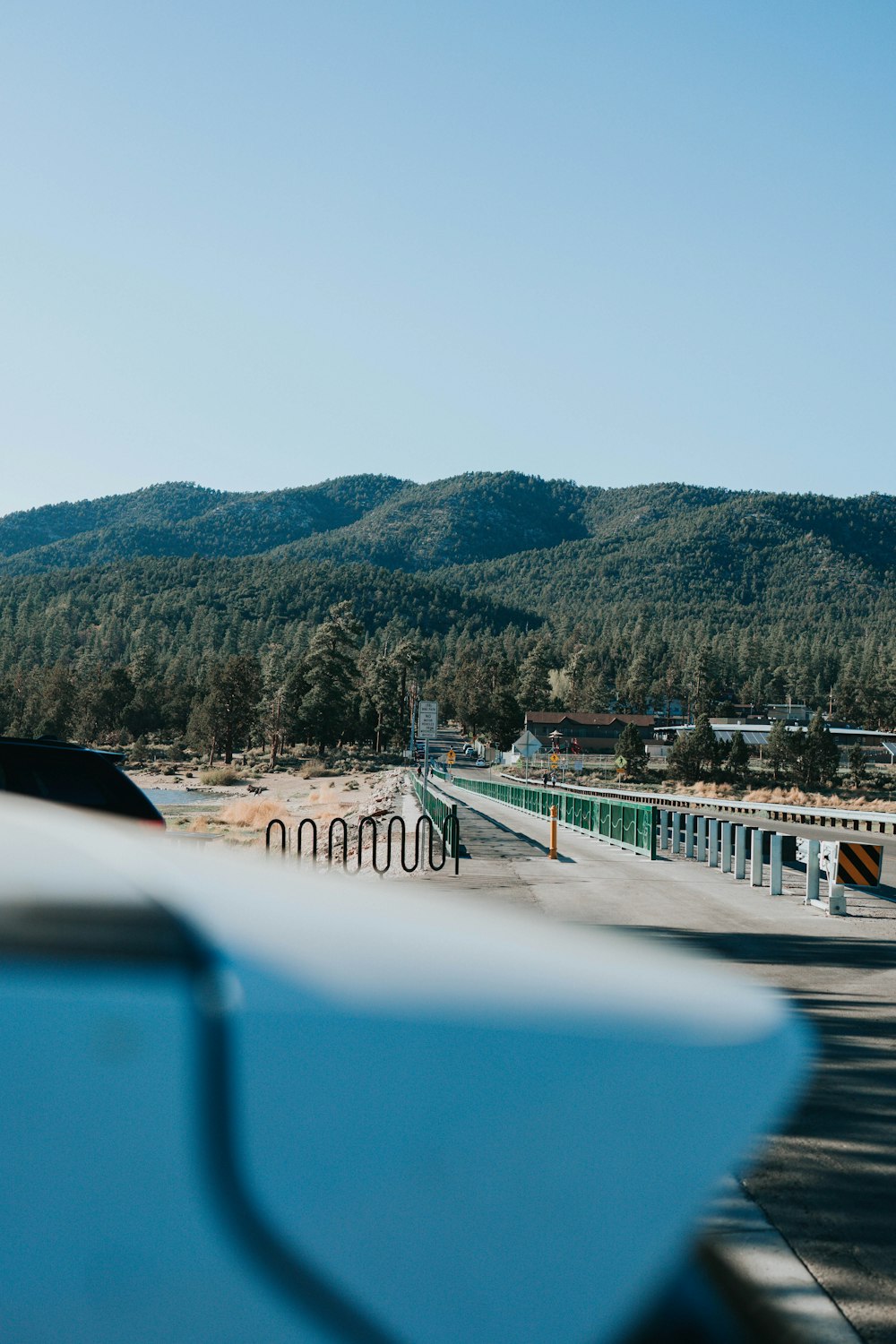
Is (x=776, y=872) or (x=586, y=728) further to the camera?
(x=586, y=728)

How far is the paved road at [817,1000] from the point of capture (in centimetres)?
425

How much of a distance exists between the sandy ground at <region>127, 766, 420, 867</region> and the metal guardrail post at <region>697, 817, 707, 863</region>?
6.71 m

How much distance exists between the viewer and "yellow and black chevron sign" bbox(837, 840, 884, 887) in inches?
591

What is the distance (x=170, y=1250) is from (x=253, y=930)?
317 mm

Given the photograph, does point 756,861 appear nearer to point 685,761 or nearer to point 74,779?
point 74,779

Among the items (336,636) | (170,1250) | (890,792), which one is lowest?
(890,792)

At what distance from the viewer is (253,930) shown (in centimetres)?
119

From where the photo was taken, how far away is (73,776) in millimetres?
6500

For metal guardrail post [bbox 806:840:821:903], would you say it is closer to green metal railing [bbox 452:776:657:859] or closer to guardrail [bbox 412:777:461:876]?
guardrail [bbox 412:777:461:876]

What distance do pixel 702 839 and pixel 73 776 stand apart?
1783cm

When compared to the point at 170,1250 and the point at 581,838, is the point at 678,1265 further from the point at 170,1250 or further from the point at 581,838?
the point at 581,838

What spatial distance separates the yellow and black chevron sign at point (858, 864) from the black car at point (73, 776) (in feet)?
37.0

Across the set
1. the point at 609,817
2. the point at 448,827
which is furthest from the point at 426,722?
the point at 448,827

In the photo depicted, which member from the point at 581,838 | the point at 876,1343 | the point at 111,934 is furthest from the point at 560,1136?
the point at 581,838
